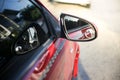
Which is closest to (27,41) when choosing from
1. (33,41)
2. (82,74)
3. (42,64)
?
(33,41)

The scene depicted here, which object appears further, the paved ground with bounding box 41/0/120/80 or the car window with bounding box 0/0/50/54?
the paved ground with bounding box 41/0/120/80

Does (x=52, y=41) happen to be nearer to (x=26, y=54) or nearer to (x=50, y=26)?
(x=50, y=26)

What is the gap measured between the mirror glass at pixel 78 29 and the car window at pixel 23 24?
0.25 metres

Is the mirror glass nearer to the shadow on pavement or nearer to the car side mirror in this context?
the car side mirror

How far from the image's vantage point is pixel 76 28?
2.25m

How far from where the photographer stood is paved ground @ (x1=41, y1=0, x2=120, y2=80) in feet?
13.3

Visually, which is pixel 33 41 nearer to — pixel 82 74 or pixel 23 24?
pixel 23 24

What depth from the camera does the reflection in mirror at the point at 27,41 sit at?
1.61 meters

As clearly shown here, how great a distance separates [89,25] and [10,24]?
36.1 inches

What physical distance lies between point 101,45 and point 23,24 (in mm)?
3386

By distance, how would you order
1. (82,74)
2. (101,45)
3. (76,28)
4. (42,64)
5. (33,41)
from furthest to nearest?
(101,45) < (82,74) < (76,28) < (33,41) < (42,64)

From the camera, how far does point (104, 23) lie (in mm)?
5988

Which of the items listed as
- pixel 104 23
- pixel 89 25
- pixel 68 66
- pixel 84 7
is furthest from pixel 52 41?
pixel 84 7

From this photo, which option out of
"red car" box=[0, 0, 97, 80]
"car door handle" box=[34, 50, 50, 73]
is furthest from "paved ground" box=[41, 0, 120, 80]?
"car door handle" box=[34, 50, 50, 73]
